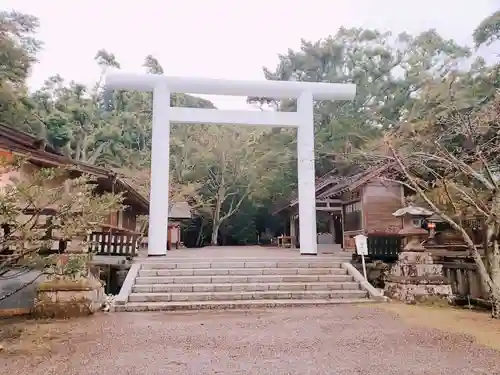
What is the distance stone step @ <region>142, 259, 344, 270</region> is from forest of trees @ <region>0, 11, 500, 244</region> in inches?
496

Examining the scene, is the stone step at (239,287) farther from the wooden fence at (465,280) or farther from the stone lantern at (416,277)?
the wooden fence at (465,280)

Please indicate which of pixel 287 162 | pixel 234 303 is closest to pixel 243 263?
pixel 234 303

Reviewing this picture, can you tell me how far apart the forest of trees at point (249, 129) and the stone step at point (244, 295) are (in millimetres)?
14446

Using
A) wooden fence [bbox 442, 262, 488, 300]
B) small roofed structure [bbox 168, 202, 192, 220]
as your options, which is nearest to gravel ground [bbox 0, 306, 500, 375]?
wooden fence [bbox 442, 262, 488, 300]

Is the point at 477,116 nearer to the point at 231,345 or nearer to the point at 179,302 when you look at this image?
the point at 231,345

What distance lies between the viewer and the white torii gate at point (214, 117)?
42.1ft

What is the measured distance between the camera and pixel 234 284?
972cm

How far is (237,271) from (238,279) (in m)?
0.46

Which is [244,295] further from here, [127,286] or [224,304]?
[127,286]

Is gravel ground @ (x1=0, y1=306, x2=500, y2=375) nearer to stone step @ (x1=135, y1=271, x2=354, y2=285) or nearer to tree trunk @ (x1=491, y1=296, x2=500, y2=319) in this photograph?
tree trunk @ (x1=491, y1=296, x2=500, y2=319)

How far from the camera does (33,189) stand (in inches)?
215

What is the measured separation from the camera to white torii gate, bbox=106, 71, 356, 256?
42.1 ft

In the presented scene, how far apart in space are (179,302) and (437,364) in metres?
5.65

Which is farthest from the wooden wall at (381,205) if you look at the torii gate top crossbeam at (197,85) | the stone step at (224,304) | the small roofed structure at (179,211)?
the small roofed structure at (179,211)
